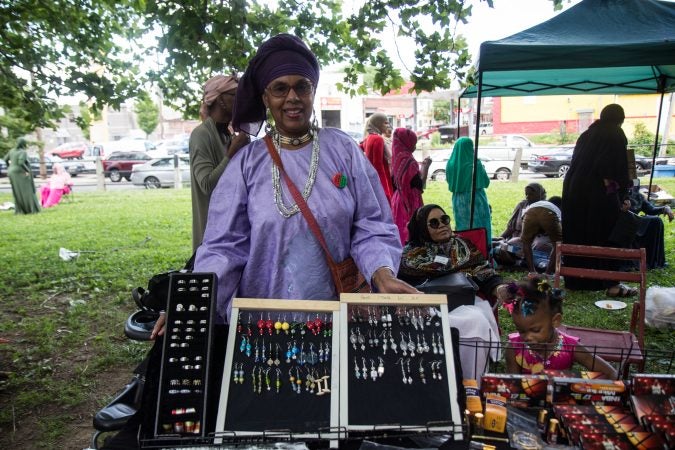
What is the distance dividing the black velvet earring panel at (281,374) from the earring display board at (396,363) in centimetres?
6

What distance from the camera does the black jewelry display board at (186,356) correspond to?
4.17 ft

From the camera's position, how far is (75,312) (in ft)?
17.1

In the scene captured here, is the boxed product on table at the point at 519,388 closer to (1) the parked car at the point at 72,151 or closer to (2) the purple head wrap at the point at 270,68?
(2) the purple head wrap at the point at 270,68

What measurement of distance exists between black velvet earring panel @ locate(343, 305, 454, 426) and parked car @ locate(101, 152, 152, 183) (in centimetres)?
2003

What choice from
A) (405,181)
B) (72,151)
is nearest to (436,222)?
(405,181)

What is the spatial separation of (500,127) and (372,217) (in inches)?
1215

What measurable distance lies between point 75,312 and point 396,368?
4838 mm

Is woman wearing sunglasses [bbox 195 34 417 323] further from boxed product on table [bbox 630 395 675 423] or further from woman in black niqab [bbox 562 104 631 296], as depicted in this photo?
woman in black niqab [bbox 562 104 631 296]

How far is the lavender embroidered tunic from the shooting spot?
1689mm

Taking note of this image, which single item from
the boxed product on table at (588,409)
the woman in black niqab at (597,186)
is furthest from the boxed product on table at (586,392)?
the woman in black niqab at (597,186)

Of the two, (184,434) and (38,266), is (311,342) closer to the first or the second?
(184,434)

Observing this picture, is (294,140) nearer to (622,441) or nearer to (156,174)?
(622,441)

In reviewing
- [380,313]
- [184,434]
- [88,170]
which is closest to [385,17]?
[380,313]

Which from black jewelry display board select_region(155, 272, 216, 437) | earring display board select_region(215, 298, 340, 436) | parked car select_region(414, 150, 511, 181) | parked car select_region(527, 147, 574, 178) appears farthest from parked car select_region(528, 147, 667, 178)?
black jewelry display board select_region(155, 272, 216, 437)
